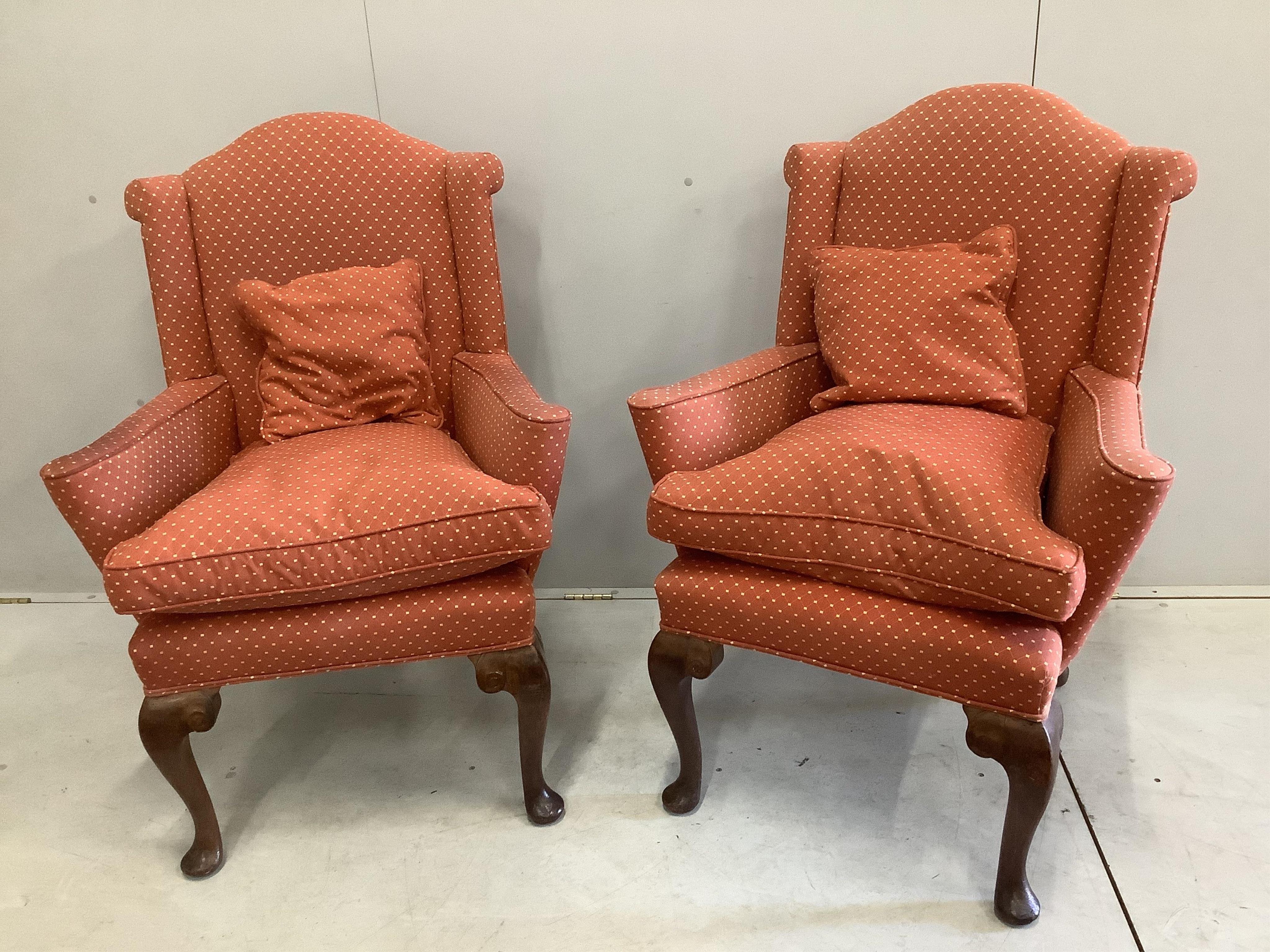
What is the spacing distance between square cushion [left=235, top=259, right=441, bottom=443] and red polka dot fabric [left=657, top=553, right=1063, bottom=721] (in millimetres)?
683

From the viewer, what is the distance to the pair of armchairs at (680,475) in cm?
125

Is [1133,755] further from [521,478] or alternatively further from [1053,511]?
[521,478]

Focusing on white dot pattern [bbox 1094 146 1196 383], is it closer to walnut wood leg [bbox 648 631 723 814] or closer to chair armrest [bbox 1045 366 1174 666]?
chair armrest [bbox 1045 366 1174 666]

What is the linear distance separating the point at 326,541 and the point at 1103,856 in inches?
49.6

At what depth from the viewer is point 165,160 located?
2014 millimetres

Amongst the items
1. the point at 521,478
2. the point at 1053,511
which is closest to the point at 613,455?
the point at 521,478

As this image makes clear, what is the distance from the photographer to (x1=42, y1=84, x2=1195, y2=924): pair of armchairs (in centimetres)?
125

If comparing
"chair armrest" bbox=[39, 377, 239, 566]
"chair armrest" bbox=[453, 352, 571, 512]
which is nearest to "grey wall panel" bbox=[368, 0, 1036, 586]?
"chair armrest" bbox=[453, 352, 571, 512]

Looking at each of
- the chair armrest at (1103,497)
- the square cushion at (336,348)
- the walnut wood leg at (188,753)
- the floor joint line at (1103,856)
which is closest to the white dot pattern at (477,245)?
the square cushion at (336,348)

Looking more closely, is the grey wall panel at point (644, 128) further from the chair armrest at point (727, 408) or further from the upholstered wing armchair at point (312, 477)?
the chair armrest at point (727, 408)

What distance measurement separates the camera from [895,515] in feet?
4.15

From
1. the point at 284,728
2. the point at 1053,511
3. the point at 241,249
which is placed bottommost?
the point at 284,728

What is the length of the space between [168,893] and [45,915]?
175mm

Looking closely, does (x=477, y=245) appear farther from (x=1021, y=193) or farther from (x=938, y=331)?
(x=1021, y=193)
